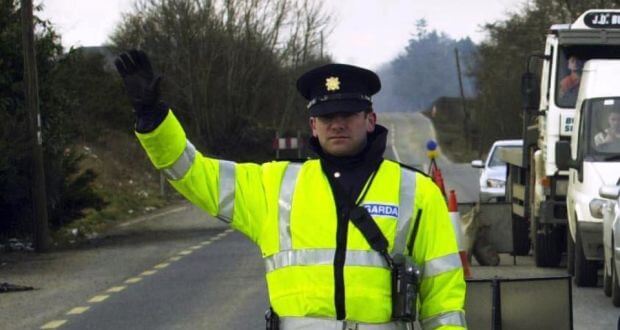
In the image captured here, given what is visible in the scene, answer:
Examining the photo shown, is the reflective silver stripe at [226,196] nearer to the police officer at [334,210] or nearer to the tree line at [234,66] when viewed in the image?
the police officer at [334,210]

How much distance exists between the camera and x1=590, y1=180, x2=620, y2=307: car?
12.5 metres

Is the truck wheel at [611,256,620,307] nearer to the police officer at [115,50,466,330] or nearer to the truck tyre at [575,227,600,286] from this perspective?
the truck tyre at [575,227,600,286]

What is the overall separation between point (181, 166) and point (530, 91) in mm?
14371

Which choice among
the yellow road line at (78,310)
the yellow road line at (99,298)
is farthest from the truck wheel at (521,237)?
the yellow road line at (78,310)

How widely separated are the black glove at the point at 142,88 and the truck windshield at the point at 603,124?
460 inches

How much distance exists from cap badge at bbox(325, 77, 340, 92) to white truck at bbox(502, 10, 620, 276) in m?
11.2

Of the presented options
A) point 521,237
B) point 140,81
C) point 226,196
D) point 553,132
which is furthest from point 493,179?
point 140,81

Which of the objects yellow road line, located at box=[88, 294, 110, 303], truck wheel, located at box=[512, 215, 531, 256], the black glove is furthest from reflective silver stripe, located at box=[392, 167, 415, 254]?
truck wheel, located at box=[512, 215, 531, 256]

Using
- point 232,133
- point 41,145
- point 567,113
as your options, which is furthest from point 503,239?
point 232,133

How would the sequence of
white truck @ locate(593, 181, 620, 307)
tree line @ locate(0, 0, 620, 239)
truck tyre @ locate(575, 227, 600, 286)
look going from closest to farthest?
white truck @ locate(593, 181, 620, 307) → truck tyre @ locate(575, 227, 600, 286) → tree line @ locate(0, 0, 620, 239)

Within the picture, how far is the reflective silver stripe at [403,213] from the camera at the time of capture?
4504 millimetres

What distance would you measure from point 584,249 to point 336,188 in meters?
10.7

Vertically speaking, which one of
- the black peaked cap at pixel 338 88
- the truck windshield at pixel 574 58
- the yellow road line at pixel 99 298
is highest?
the truck windshield at pixel 574 58

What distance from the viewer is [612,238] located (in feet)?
41.9
